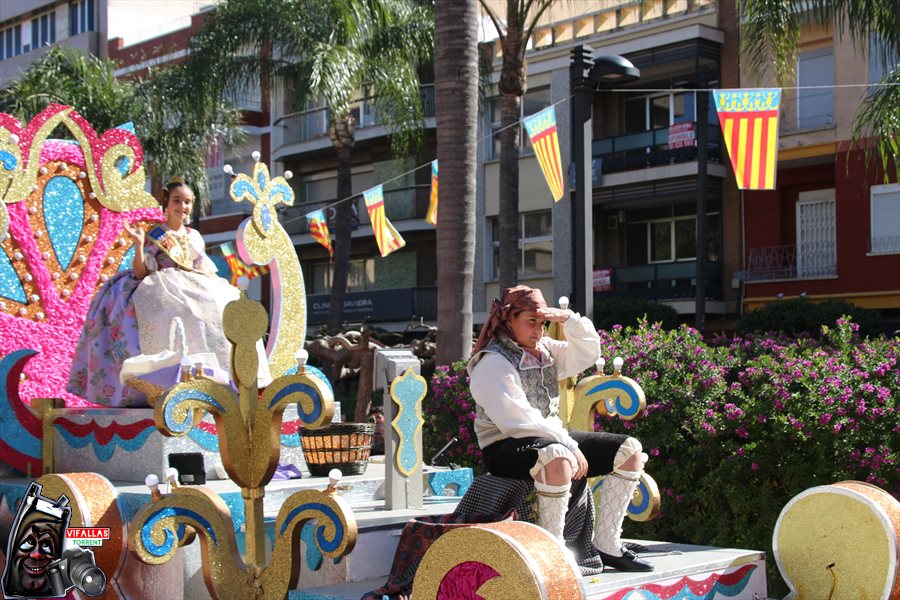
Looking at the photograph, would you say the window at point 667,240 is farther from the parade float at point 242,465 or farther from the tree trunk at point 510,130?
the parade float at point 242,465

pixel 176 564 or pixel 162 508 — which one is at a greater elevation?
pixel 162 508

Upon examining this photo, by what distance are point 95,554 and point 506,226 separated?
12.6m

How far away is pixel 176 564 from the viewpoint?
249 inches

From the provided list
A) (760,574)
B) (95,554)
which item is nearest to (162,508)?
(95,554)

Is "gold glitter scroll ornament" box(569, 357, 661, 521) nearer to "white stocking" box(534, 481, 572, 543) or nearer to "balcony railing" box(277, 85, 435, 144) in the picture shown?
"white stocking" box(534, 481, 572, 543)

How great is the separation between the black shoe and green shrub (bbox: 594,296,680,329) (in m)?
18.8

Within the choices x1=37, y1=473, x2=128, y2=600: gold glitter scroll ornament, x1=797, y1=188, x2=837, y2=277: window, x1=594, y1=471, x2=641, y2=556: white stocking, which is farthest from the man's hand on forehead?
→ x1=797, y1=188, x2=837, y2=277: window

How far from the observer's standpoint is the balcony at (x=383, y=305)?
3241 cm

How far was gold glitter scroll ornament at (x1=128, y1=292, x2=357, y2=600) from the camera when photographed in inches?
210

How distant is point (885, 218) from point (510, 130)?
405 inches

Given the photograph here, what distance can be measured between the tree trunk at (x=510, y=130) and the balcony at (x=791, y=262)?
355 inches

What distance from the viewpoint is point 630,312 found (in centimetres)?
2436

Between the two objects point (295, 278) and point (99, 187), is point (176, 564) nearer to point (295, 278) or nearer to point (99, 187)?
point (295, 278)

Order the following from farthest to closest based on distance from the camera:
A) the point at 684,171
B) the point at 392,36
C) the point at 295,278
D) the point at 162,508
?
the point at 684,171, the point at 392,36, the point at 295,278, the point at 162,508
